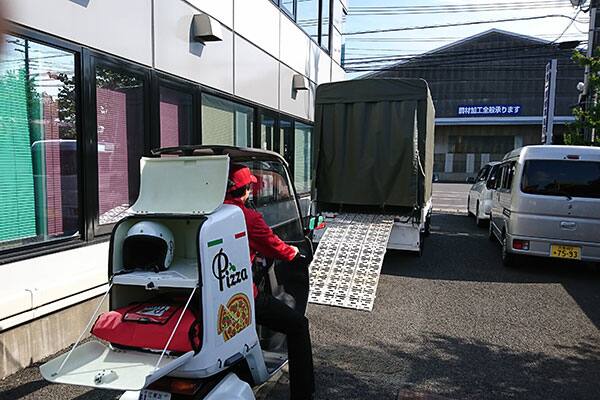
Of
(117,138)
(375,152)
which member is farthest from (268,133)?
(117,138)

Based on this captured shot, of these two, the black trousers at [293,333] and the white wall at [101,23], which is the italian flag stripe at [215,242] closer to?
the black trousers at [293,333]

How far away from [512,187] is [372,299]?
352cm

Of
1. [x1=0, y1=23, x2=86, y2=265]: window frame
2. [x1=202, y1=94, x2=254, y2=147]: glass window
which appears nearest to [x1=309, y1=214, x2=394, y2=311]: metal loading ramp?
[x1=202, y1=94, x2=254, y2=147]: glass window

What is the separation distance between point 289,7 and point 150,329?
9.14m

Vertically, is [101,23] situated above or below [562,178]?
above

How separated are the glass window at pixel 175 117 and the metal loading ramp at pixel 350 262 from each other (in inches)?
98.6

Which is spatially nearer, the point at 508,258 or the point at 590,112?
the point at 508,258

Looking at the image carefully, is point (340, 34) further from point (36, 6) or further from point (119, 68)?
point (36, 6)

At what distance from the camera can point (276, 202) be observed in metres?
3.82

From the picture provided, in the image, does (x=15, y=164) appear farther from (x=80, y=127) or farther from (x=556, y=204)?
(x=556, y=204)

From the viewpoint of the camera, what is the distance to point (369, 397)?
3.34 meters

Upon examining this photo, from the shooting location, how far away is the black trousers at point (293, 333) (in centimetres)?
286

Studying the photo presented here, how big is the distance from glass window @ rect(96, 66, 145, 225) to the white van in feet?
18.7

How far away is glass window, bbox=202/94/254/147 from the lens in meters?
6.62
